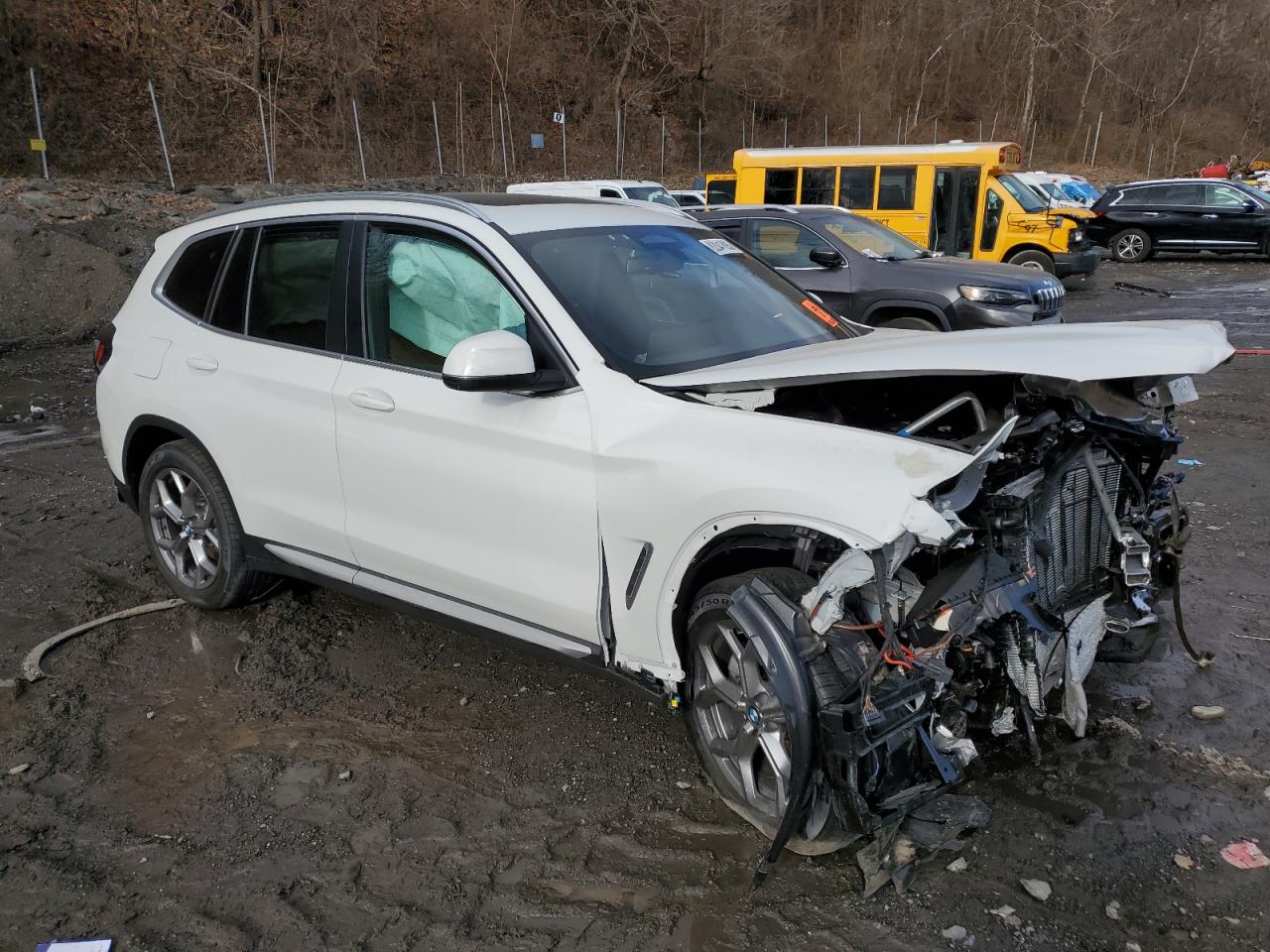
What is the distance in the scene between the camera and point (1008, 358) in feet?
9.19

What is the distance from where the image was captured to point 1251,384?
30.5 ft

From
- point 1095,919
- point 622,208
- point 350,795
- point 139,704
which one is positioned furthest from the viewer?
point 622,208

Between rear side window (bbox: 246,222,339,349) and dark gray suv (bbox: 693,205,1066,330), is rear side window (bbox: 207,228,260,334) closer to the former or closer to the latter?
rear side window (bbox: 246,222,339,349)

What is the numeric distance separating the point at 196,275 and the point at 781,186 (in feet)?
43.6

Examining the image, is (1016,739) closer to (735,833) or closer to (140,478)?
(735,833)

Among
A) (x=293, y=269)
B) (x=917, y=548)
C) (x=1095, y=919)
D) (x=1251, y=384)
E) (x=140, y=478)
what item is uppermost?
(x=293, y=269)

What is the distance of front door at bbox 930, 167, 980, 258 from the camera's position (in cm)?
1550

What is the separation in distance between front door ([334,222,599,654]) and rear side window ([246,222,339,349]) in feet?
0.73

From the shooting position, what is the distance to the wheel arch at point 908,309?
9556mm

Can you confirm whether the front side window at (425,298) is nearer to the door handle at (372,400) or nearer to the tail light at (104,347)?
the door handle at (372,400)

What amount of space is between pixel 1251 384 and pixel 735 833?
8.53m

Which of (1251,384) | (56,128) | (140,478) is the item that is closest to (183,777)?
(140,478)

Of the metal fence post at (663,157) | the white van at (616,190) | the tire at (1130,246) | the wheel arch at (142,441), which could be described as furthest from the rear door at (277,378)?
the metal fence post at (663,157)

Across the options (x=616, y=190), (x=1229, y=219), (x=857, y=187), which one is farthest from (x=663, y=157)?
(x=857, y=187)
